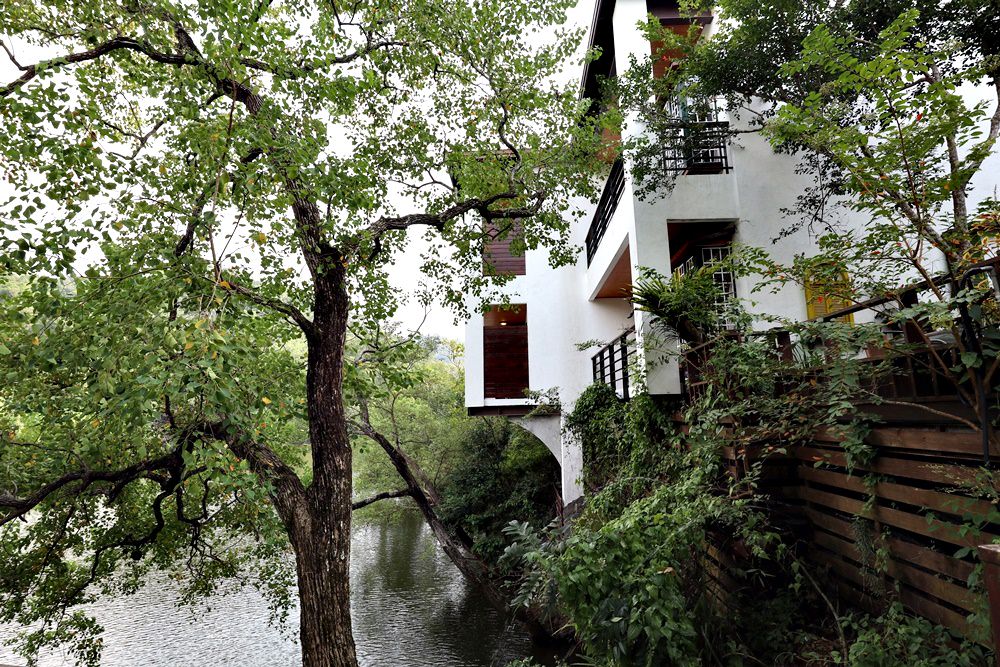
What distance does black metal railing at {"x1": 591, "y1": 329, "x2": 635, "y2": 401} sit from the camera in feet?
22.6

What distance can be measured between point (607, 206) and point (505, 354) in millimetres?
3630

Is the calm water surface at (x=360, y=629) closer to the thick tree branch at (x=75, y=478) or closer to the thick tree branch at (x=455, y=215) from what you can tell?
the thick tree branch at (x=75, y=478)

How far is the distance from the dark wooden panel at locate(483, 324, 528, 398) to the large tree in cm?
320

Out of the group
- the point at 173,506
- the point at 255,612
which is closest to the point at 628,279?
the point at 173,506

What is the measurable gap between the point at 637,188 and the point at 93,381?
17.8 ft

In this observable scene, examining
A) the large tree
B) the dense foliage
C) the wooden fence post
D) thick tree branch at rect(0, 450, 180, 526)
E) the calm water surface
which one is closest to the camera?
the wooden fence post

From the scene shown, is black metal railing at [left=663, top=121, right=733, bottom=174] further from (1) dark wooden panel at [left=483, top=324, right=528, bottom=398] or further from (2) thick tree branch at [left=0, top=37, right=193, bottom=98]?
(1) dark wooden panel at [left=483, top=324, right=528, bottom=398]

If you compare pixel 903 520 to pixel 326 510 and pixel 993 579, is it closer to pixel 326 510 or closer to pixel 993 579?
Result: pixel 993 579

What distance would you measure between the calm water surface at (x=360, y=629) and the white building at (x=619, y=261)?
278cm

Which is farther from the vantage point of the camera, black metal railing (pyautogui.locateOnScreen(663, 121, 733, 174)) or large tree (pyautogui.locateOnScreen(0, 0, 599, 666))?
black metal railing (pyautogui.locateOnScreen(663, 121, 733, 174))

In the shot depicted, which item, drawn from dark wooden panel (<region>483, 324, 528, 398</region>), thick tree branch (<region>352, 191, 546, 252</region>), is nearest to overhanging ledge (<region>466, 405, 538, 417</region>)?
dark wooden panel (<region>483, 324, 528, 398</region>)

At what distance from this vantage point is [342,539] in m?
4.52

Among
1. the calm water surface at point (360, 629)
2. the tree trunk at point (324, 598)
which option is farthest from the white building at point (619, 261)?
the tree trunk at point (324, 598)

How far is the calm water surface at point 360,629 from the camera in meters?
8.07
